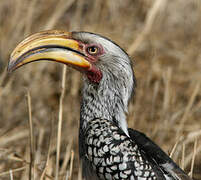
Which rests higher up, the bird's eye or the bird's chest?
the bird's eye

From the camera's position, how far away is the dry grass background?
14.2 feet

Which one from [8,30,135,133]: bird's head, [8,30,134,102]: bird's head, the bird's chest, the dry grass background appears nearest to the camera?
the bird's chest

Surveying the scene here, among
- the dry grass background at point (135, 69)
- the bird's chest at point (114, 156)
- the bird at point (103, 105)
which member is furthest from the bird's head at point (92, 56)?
the dry grass background at point (135, 69)

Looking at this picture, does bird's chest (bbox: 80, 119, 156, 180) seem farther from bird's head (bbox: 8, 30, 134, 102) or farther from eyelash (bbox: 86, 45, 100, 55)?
eyelash (bbox: 86, 45, 100, 55)

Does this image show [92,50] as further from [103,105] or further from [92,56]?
[103,105]

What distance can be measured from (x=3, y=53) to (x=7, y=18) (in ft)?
1.51

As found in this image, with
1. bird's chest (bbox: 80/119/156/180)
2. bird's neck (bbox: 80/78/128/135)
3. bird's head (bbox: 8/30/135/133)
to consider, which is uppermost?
bird's head (bbox: 8/30/135/133)

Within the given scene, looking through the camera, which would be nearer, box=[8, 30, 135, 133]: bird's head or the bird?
the bird

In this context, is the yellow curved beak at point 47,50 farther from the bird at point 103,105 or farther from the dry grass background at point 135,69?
the dry grass background at point 135,69

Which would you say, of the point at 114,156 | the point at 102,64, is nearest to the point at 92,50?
the point at 102,64

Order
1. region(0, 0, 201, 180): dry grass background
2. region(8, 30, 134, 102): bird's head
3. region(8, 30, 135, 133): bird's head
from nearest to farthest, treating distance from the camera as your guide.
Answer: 1. region(8, 30, 134, 102): bird's head
2. region(8, 30, 135, 133): bird's head
3. region(0, 0, 201, 180): dry grass background

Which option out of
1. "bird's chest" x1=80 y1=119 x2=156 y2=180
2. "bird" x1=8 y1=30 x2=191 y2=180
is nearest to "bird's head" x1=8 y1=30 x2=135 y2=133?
"bird" x1=8 y1=30 x2=191 y2=180

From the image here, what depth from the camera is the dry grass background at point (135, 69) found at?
171 inches

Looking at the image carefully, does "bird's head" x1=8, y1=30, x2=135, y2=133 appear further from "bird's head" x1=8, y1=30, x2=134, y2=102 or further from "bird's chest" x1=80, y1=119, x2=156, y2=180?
"bird's chest" x1=80, y1=119, x2=156, y2=180
